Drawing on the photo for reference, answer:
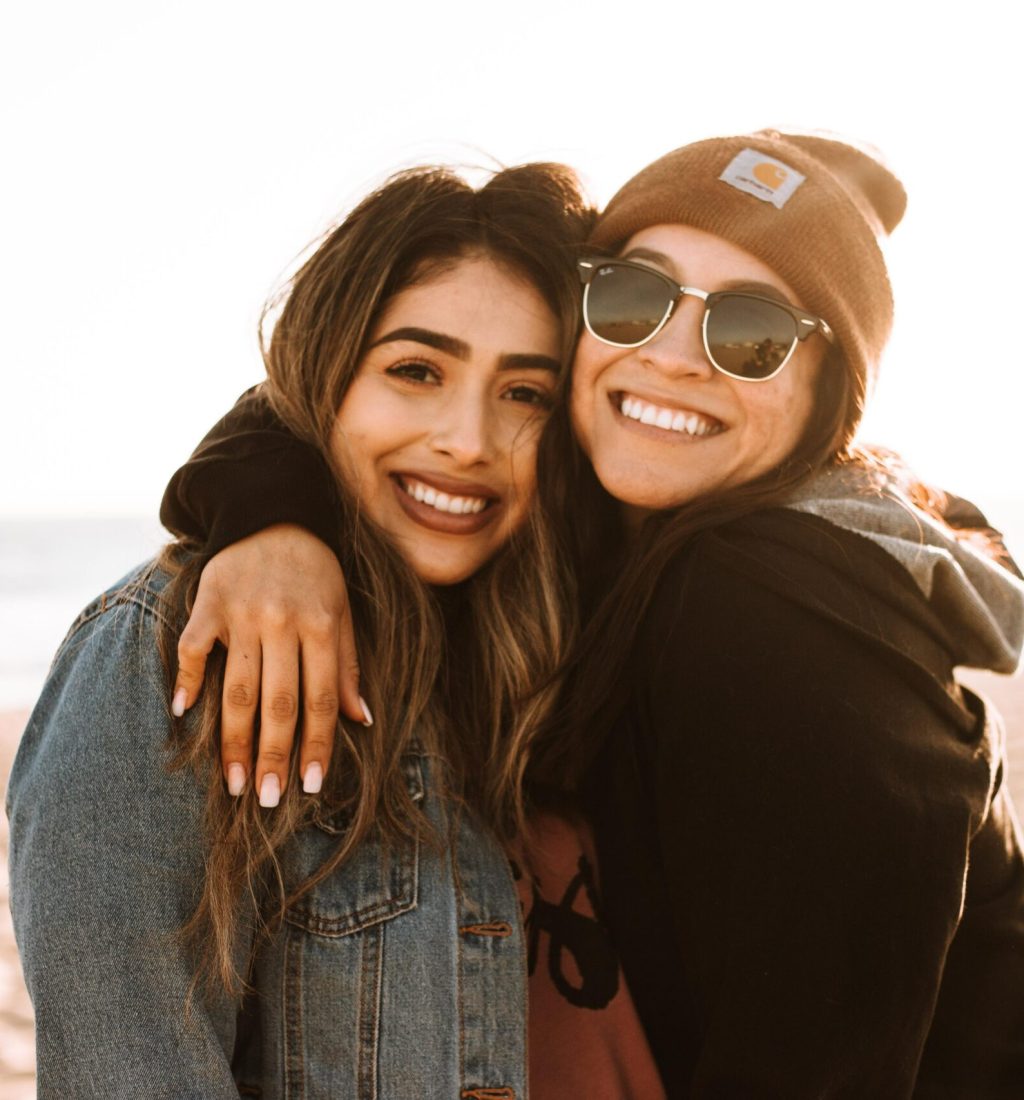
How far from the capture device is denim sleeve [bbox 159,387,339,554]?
2148 millimetres

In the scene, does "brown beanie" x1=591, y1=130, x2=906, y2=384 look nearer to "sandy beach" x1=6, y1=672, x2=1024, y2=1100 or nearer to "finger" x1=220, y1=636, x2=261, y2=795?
"finger" x1=220, y1=636, x2=261, y2=795

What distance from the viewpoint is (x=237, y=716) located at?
6.15 feet

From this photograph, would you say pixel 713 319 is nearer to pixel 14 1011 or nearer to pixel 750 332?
pixel 750 332

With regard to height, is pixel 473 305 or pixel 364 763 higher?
pixel 473 305

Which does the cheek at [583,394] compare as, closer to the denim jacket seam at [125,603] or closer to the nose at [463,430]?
the nose at [463,430]

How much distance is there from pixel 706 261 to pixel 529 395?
542 millimetres

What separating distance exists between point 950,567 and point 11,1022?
442 centimetres

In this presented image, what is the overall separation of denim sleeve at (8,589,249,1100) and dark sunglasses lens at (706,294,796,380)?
1419 mm

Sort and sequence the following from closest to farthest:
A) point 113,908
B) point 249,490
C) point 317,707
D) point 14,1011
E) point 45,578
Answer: point 113,908, point 317,707, point 249,490, point 14,1011, point 45,578

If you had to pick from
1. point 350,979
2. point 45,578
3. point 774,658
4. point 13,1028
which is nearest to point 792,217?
point 774,658

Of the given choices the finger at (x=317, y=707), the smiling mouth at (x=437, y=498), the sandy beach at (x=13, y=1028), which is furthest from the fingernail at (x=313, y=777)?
the sandy beach at (x=13, y=1028)

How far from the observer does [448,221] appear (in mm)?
2451

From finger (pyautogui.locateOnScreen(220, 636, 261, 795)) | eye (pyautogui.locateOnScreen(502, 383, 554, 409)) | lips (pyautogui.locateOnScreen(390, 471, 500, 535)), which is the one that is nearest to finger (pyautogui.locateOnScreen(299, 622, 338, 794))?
finger (pyautogui.locateOnScreen(220, 636, 261, 795))

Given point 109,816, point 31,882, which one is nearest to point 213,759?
point 109,816
